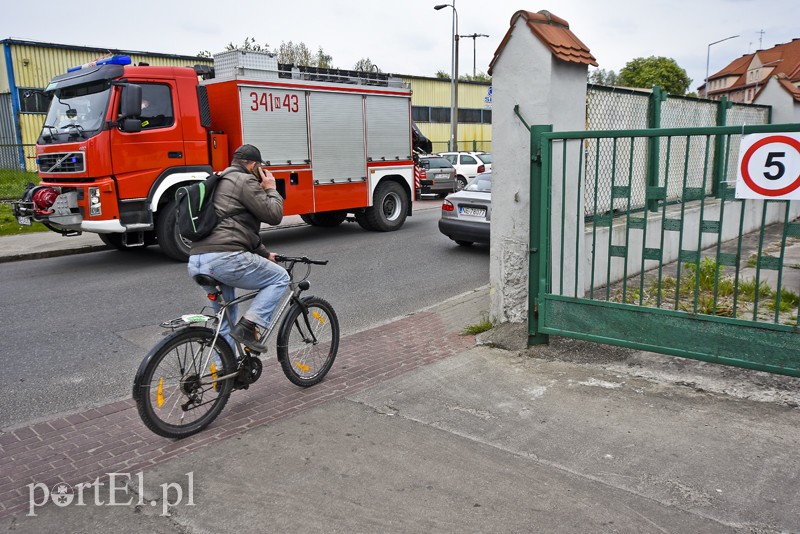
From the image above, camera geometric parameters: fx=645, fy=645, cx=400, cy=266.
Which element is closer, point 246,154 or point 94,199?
Answer: point 246,154

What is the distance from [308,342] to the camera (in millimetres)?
4992

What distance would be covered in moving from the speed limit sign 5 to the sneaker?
11.0ft

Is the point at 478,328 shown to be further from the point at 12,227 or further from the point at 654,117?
the point at 12,227

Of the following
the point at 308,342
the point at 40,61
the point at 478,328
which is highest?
the point at 40,61

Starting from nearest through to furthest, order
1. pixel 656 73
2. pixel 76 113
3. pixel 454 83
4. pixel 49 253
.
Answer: pixel 76 113 → pixel 49 253 → pixel 454 83 → pixel 656 73

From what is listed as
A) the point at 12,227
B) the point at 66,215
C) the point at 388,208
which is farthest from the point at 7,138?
the point at 66,215

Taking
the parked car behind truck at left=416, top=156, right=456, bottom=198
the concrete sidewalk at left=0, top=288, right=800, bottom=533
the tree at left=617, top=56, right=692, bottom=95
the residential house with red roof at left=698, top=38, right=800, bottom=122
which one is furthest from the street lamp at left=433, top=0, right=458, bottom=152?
the tree at left=617, top=56, right=692, bottom=95

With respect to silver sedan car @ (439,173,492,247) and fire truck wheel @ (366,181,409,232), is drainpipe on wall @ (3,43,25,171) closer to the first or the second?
fire truck wheel @ (366,181,409,232)

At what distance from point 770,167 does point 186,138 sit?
886cm

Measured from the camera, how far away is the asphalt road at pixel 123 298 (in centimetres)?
538

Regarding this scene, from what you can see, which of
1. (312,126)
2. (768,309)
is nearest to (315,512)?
(768,309)

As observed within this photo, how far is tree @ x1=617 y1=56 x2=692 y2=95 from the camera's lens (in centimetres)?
6975

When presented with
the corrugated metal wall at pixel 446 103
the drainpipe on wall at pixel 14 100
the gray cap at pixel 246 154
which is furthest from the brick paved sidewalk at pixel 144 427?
the corrugated metal wall at pixel 446 103

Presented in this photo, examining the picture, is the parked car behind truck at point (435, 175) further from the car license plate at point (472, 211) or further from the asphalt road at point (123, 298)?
the car license plate at point (472, 211)
